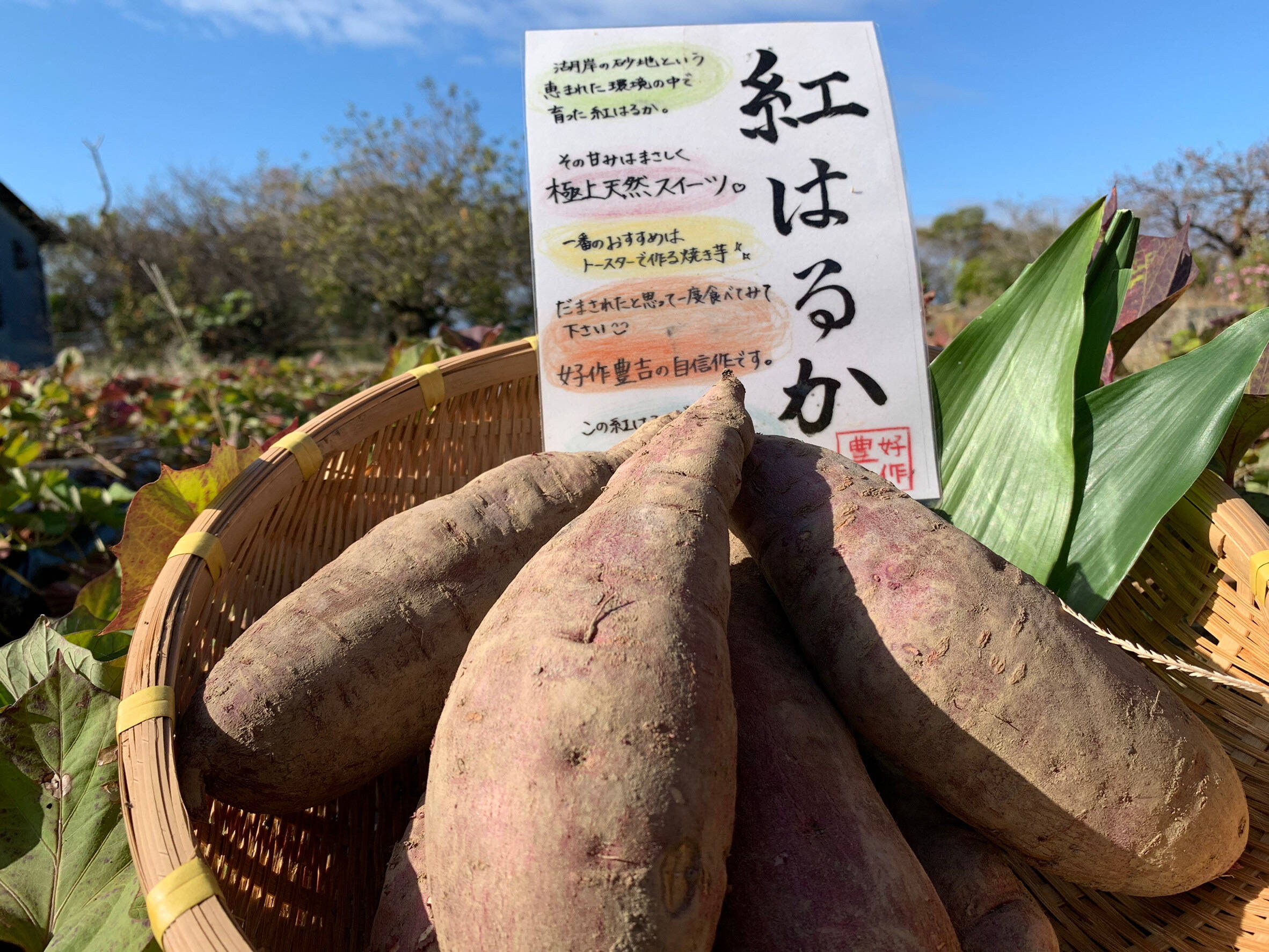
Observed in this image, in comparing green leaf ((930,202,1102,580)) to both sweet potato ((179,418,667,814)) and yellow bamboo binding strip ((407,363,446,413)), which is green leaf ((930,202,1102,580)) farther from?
yellow bamboo binding strip ((407,363,446,413))

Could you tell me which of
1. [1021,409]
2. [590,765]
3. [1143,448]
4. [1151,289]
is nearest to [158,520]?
[590,765]

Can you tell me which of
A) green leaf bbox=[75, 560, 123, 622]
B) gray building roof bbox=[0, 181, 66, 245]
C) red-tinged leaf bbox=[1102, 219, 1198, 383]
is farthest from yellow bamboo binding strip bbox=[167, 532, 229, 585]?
gray building roof bbox=[0, 181, 66, 245]

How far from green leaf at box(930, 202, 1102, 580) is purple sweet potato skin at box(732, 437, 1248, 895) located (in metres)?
0.29

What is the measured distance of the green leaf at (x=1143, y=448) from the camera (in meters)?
1.00

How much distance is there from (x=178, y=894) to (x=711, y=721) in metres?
0.43

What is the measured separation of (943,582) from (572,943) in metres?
0.49

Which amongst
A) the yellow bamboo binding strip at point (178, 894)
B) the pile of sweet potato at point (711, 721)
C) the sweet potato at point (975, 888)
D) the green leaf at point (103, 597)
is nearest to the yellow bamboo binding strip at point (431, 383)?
the pile of sweet potato at point (711, 721)

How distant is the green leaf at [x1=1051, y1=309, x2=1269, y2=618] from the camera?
100 centimetres

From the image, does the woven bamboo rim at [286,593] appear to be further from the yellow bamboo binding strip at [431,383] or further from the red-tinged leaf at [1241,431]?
the red-tinged leaf at [1241,431]

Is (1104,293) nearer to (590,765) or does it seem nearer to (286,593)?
(590,765)

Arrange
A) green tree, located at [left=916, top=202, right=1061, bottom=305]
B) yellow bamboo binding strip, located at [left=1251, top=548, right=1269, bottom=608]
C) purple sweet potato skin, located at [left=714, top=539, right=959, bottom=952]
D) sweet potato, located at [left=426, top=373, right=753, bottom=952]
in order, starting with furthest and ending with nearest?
green tree, located at [left=916, top=202, right=1061, bottom=305] → yellow bamboo binding strip, located at [left=1251, top=548, right=1269, bottom=608] → purple sweet potato skin, located at [left=714, top=539, right=959, bottom=952] → sweet potato, located at [left=426, top=373, right=753, bottom=952]

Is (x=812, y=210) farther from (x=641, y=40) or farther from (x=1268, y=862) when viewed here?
(x=1268, y=862)

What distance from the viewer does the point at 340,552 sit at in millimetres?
1204

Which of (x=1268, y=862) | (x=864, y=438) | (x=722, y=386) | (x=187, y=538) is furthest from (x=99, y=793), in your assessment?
(x=1268, y=862)
